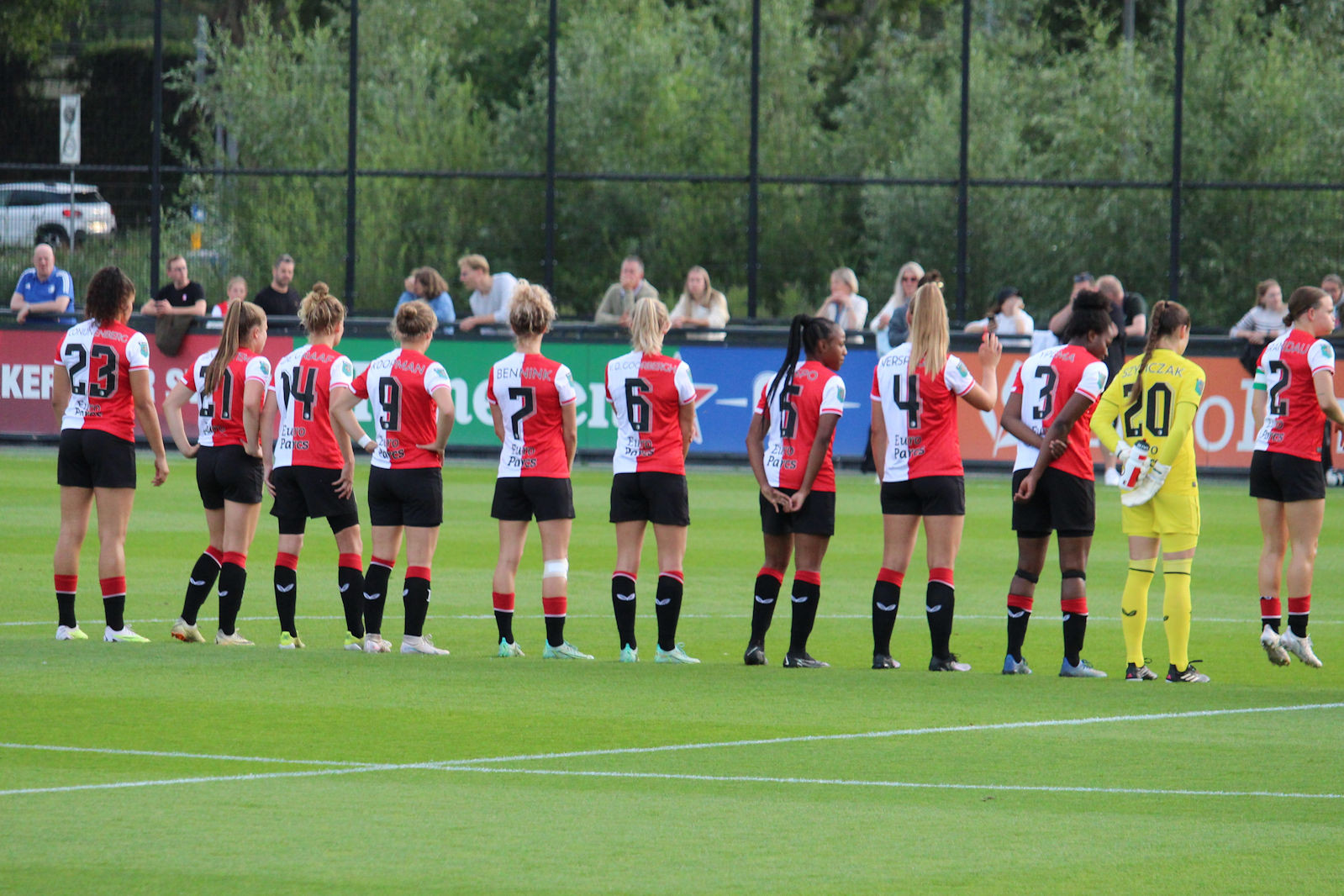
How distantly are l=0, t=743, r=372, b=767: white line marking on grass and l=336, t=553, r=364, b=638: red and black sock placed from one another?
3131 mm

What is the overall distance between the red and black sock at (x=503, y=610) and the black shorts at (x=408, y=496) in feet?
1.73

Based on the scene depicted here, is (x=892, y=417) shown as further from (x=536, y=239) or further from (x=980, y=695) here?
(x=536, y=239)

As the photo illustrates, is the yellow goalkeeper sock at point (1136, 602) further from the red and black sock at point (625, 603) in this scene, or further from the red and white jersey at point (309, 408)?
the red and white jersey at point (309, 408)

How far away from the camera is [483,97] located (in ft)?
137

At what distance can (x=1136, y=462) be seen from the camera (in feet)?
30.3

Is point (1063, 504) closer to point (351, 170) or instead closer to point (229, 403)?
point (229, 403)

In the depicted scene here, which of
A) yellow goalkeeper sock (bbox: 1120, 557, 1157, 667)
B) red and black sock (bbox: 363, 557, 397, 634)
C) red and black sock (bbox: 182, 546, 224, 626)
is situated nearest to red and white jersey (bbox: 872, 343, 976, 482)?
yellow goalkeeper sock (bbox: 1120, 557, 1157, 667)

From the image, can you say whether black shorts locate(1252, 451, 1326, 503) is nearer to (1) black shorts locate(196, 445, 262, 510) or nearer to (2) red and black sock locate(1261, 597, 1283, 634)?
(2) red and black sock locate(1261, 597, 1283, 634)

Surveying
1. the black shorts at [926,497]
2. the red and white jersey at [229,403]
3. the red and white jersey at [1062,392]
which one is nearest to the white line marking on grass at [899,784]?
the black shorts at [926,497]

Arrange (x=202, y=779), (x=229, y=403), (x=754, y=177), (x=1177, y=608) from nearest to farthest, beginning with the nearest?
1. (x=202, y=779)
2. (x=1177, y=608)
3. (x=229, y=403)
4. (x=754, y=177)

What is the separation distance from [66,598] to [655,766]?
4745 mm

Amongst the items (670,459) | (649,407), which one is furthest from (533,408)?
(670,459)

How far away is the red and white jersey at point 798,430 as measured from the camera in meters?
9.91

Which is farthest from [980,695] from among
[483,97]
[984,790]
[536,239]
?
[483,97]
